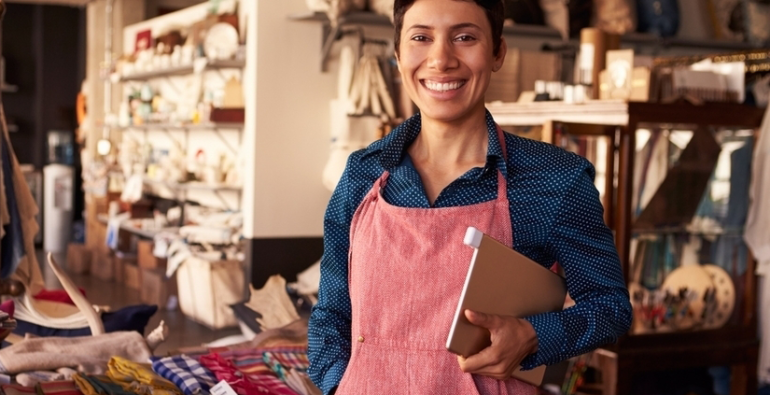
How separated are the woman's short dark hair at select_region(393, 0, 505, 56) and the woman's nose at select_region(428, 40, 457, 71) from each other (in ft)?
0.25

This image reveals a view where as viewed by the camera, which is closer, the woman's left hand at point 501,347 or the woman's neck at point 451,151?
the woman's left hand at point 501,347

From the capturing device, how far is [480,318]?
1247 mm

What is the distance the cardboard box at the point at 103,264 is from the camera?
962 cm

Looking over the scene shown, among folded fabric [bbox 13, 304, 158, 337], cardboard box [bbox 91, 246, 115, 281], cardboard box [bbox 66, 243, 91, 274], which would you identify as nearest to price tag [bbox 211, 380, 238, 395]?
folded fabric [bbox 13, 304, 158, 337]

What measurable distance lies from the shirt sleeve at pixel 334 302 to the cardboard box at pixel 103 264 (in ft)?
27.6

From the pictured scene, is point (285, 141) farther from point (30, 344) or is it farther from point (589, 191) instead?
point (589, 191)

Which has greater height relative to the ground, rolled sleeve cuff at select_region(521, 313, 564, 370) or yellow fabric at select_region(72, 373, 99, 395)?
rolled sleeve cuff at select_region(521, 313, 564, 370)

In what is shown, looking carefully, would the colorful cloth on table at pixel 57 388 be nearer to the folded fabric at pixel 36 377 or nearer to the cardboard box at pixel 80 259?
the folded fabric at pixel 36 377

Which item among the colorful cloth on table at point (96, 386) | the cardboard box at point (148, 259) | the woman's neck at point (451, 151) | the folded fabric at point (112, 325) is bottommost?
the cardboard box at point (148, 259)

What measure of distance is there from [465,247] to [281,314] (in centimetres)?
290

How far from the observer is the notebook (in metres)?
1.23

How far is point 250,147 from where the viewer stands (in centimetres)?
656

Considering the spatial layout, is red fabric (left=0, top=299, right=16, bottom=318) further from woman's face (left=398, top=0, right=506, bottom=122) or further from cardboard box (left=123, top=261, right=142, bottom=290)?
cardboard box (left=123, top=261, right=142, bottom=290)

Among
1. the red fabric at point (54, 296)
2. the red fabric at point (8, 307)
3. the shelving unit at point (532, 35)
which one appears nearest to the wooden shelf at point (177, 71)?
the shelving unit at point (532, 35)
